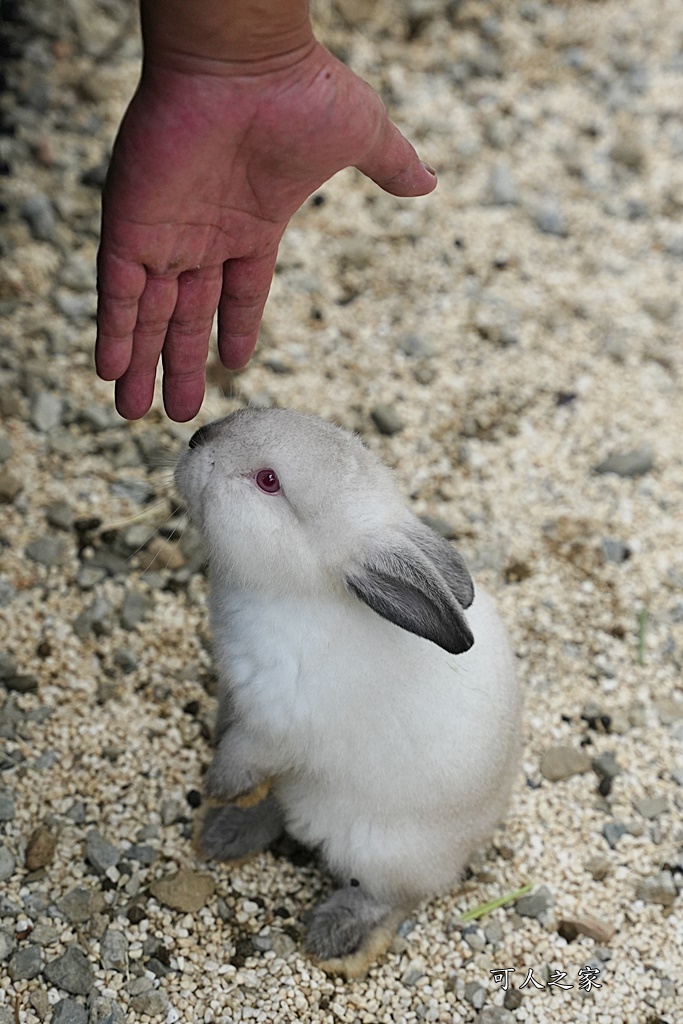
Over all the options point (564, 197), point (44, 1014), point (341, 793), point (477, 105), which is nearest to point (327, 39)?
point (477, 105)

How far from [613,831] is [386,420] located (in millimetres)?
1600

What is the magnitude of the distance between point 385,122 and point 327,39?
2.84 meters

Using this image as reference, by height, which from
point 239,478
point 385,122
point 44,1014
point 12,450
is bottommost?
point 44,1014

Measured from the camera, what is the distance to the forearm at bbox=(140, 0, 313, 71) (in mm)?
2422

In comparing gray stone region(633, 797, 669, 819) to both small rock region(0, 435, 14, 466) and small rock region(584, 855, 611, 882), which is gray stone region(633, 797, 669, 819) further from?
small rock region(0, 435, 14, 466)

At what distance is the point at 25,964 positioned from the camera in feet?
8.51

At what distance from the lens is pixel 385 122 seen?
8.48 feet

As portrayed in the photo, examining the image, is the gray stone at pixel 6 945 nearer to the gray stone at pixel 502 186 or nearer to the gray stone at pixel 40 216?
the gray stone at pixel 40 216

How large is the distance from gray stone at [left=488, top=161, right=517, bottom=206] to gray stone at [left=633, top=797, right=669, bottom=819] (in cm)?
270

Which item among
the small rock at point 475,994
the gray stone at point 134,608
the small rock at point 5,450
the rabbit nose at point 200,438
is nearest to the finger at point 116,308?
the rabbit nose at point 200,438

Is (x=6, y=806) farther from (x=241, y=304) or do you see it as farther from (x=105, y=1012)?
(x=241, y=304)

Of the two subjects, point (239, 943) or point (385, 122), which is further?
point (239, 943)

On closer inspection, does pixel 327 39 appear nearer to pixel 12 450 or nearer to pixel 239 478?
pixel 12 450

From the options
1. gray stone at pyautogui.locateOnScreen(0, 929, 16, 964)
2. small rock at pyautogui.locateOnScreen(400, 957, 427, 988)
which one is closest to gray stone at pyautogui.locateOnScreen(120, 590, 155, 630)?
gray stone at pyautogui.locateOnScreen(0, 929, 16, 964)
